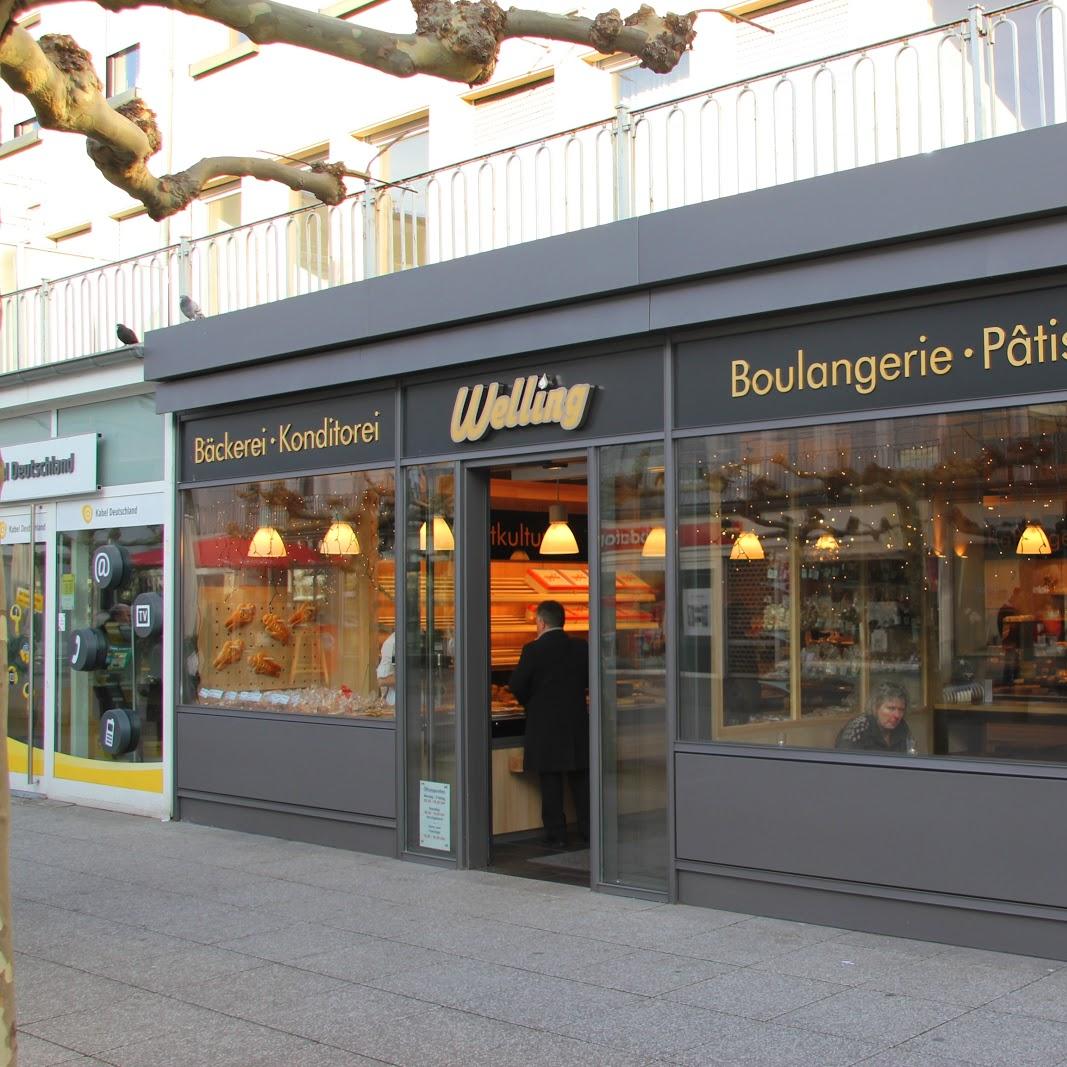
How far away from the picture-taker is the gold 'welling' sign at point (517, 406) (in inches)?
363

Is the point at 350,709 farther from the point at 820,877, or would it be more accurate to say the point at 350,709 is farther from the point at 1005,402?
the point at 1005,402

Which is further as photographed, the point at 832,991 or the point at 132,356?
the point at 132,356

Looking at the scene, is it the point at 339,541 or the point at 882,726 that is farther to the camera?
the point at 339,541

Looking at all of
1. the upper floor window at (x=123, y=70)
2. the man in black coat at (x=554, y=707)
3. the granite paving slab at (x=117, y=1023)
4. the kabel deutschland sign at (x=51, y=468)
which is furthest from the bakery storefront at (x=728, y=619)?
the upper floor window at (x=123, y=70)

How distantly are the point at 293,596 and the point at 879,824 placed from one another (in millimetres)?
5768

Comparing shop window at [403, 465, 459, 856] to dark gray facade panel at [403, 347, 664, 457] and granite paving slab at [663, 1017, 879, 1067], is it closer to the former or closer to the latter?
dark gray facade panel at [403, 347, 664, 457]

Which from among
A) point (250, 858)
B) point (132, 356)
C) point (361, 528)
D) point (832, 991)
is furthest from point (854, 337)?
point (132, 356)

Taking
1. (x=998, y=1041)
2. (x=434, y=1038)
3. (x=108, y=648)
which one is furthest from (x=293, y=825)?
(x=998, y=1041)

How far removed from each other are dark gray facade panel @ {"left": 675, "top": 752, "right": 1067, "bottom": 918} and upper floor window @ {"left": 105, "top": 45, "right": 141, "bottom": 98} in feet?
42.7

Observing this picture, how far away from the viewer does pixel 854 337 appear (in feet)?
25.9

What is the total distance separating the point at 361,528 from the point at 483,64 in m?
6.63

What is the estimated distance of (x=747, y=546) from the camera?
28.0ft

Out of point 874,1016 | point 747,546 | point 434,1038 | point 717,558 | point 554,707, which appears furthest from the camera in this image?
point 554,707

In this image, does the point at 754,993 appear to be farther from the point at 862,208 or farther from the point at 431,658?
the point at 431,658
